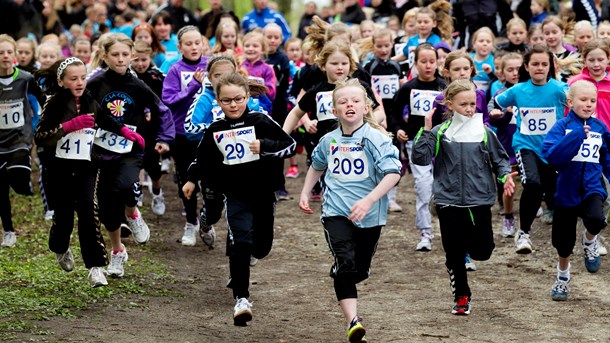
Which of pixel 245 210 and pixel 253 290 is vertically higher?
pixel 245 210

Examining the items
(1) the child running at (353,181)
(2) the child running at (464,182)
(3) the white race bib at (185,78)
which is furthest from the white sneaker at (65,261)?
(2) the child running at (464,182)

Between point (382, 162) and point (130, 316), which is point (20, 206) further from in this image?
point (382, 162)

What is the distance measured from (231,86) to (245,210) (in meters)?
0.96

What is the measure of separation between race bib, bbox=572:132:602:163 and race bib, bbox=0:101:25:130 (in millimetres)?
6183

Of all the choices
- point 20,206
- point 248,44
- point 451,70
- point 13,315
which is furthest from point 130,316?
point 20,206

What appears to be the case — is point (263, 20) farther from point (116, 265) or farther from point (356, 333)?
point (356, 333)

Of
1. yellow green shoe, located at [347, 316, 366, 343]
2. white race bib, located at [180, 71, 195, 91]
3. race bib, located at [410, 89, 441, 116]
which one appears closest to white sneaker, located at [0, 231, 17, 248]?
white race bib, located at [180, 71, 195, 91]

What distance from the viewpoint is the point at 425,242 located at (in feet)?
38.5

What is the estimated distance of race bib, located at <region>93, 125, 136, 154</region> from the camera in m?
10.4

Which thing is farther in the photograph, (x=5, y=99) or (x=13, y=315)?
(x=5, y=99)

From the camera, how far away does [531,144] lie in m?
10.9

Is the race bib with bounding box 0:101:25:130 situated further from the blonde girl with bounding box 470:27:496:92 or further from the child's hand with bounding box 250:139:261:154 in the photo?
the blonde girl with bounding box 470:27:496:92

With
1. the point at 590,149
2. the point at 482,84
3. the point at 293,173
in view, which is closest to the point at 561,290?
the point at 590,149

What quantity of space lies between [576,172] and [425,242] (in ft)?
8.79
